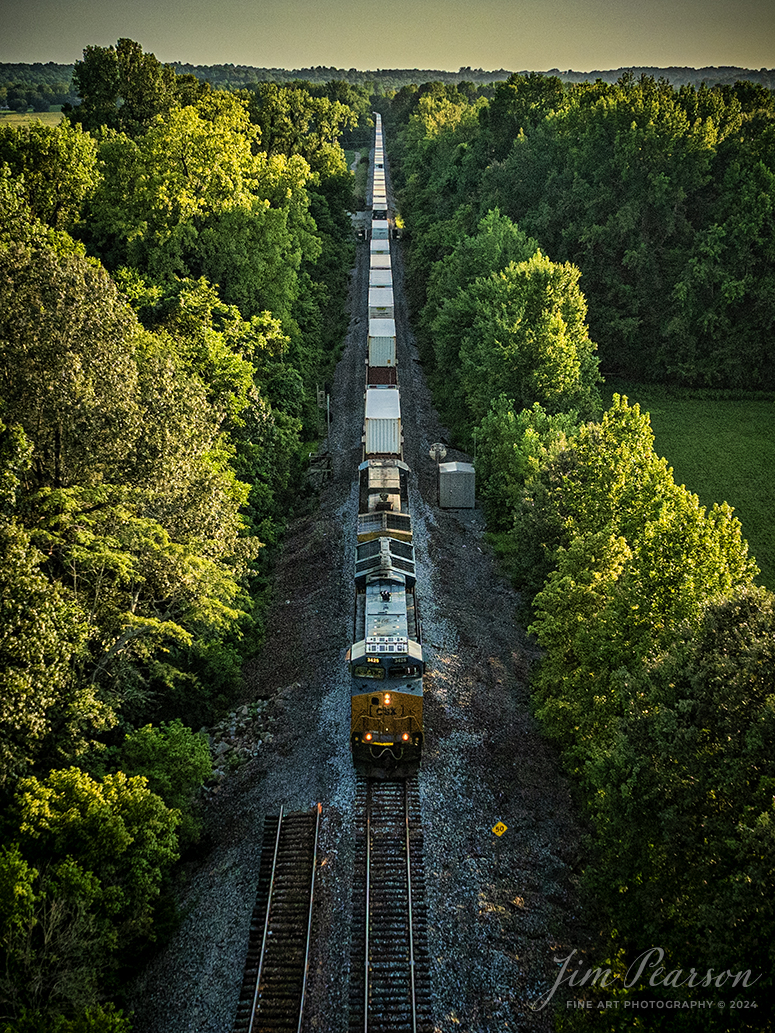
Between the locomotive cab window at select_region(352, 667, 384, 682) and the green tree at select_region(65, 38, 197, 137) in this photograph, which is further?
the green tree at select_region(65, 38, 197, 137)

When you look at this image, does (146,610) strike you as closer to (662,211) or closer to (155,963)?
(155,963)

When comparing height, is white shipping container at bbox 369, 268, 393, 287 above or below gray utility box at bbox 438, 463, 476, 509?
above

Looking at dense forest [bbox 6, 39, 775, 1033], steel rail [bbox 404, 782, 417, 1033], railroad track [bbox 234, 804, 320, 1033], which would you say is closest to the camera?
dense forest [bbox 6, 39, 775, 1033]

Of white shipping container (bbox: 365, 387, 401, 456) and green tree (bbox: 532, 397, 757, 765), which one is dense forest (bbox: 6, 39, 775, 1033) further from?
white shipping container (bbox: 365, 387, 401, 456)

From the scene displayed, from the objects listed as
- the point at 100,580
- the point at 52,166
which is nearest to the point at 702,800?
the point at 100,580

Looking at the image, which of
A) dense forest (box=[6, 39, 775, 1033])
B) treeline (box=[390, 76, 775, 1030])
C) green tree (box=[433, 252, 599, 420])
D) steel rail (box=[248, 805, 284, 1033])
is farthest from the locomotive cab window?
green tree (box=[433, 252, 599, 420])

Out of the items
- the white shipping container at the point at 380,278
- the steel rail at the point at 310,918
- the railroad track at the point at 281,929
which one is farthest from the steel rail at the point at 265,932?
the white shipping container at the point at 380,278

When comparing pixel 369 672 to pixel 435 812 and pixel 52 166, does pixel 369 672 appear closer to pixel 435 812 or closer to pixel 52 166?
pixel 435 812
